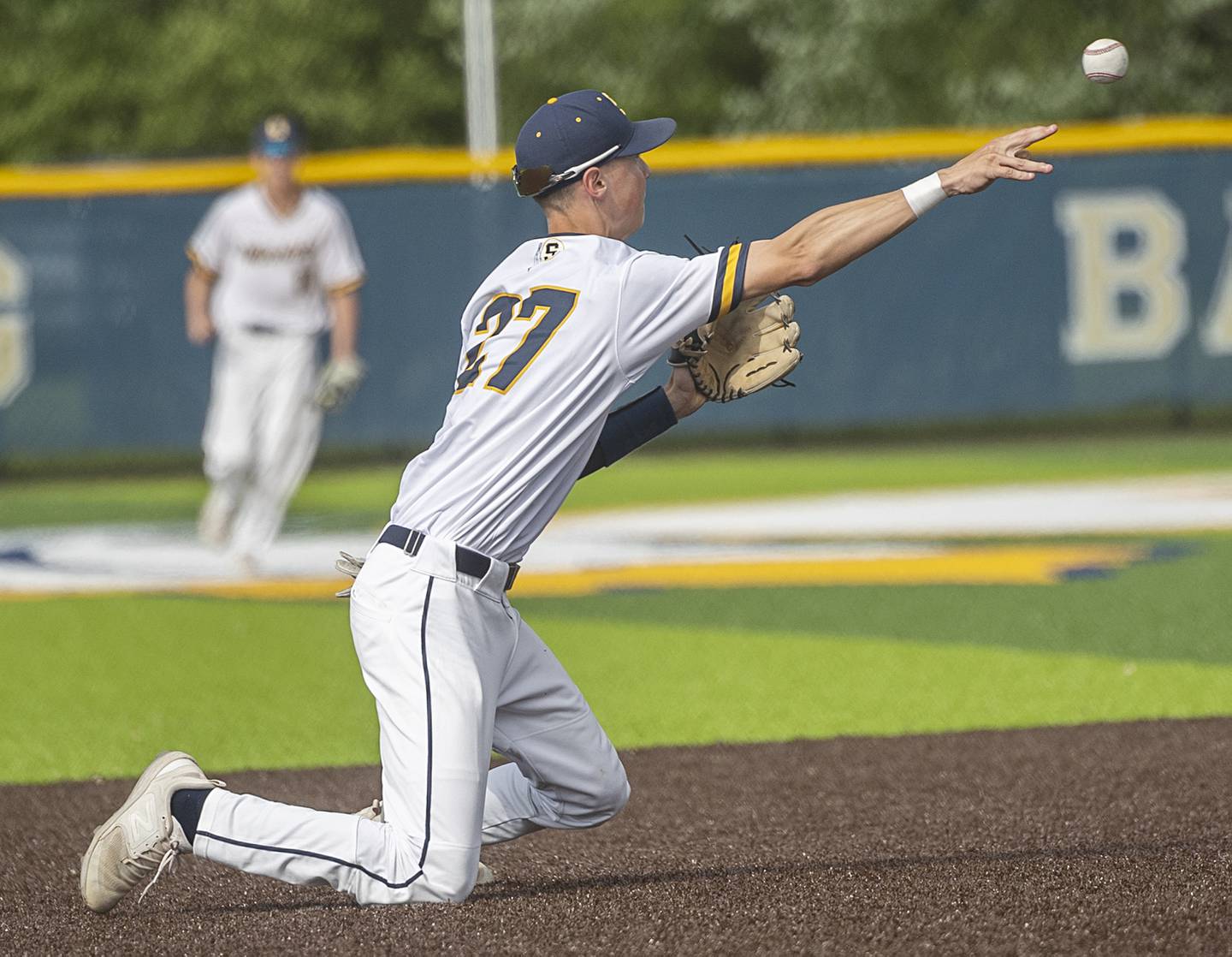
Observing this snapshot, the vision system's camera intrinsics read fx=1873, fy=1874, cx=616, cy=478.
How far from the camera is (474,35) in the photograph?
14.8 m

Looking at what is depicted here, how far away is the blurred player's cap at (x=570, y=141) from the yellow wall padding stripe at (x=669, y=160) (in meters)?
11.0

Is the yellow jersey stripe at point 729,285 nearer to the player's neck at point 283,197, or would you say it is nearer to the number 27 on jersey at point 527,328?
the number 27 on jersey at point 527,328

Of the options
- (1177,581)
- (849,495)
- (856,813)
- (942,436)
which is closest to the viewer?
(856,813)

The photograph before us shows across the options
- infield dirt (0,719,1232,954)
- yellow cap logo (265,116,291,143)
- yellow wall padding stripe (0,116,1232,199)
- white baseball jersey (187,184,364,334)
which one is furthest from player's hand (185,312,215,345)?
infield dirt (0,719,1232,954)

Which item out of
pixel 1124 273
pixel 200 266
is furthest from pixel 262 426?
pixel 1124 273

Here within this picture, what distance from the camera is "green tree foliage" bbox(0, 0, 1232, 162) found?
23750mm

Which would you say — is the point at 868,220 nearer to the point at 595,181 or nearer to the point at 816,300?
the point at 595,181

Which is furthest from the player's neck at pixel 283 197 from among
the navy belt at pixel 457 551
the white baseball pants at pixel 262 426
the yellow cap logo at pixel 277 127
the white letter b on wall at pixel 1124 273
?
the white letter b on wall at pixel 1124 273

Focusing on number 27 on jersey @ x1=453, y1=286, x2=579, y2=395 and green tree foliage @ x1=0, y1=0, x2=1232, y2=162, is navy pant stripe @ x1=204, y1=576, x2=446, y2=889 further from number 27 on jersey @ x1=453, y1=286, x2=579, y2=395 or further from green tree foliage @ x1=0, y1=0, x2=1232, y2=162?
green tree foliage @ x1=0, y1=0, x2=1232, y2=162

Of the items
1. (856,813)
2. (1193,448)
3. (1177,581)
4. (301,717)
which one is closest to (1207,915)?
(856,813)

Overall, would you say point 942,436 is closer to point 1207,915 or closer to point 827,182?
point 827,182

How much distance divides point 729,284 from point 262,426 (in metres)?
6.64

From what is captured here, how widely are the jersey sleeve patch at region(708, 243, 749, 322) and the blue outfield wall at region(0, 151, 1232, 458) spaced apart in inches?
429

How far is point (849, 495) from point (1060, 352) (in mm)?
3429
